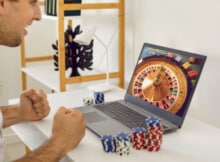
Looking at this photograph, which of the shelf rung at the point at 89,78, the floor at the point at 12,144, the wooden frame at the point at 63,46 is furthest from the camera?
the floor at the point at 12,144

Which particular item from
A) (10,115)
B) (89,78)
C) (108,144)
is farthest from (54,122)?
(89,78)

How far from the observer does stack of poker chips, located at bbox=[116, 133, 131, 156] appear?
1134 millimetres

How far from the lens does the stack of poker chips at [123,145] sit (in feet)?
3.72

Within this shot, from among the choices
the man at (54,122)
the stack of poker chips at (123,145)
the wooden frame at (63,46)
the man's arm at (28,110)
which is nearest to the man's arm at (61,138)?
the man at (54,122)

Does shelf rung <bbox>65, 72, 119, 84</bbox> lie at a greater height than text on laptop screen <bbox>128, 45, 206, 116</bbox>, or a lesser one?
lesser

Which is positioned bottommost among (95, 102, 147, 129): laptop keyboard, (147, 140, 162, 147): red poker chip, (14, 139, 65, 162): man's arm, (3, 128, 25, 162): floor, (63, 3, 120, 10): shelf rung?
(3, 128, 25, 162): floor

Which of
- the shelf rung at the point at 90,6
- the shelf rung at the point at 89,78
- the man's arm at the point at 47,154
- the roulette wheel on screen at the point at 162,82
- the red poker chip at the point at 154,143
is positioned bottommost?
the man's arm at the point at 47,154

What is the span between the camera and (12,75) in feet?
9.96

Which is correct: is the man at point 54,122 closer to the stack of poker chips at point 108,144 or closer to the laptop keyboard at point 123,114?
the stack of poker chips at point 108,144

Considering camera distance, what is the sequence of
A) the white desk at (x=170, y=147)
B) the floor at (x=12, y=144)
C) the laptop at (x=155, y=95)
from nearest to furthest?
1. the white desk at (x=170, y=147)
2. the laptop at (x=155, y=95)
3. the floor at (x=12, y=144)

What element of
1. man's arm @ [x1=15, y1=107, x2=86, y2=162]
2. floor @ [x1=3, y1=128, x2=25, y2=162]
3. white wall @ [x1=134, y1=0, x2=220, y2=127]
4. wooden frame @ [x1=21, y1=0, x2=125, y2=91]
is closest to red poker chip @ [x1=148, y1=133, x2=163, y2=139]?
man's arm @ [x1=15, y1=107, x2=86, y2=162]

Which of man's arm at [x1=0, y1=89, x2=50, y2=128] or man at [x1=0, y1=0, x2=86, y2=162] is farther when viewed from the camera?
man's arm at [x1=0, y1=89, x2=50, y2=128]

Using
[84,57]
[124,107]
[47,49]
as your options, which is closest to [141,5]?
[84,57]

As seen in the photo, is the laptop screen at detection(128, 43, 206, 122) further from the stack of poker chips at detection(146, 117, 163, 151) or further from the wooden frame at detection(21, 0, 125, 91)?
the wooden frame at detection(21, 0, 125, 91)
